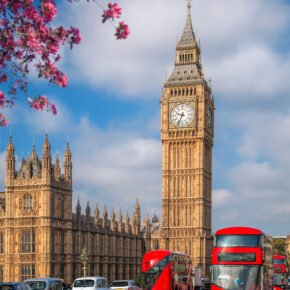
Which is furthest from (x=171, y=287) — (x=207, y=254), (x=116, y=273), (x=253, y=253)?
(x=207, y=254)

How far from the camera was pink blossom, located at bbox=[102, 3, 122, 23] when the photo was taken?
33.8ft

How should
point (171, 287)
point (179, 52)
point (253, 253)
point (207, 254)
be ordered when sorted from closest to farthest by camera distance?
point (253, 253) → point (171, 287) → point (207, 254) → point (179, 52)

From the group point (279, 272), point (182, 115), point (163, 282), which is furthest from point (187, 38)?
point (163, 282)

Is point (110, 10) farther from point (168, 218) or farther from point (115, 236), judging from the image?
point (168, 218)

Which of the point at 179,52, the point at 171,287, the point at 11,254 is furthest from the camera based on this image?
the point at 179,52

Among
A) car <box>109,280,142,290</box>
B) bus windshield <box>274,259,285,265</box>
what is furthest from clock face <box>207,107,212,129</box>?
car <box>109,280,142,290</box>

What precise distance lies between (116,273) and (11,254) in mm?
25691

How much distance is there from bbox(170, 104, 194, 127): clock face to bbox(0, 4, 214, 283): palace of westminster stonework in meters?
0.15

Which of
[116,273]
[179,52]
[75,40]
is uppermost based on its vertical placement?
[179,52]

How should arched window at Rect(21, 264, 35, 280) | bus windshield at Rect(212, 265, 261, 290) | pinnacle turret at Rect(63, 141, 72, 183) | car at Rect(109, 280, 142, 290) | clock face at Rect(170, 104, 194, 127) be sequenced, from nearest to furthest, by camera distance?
bus windshield at Rect(212, 265, 261, 290) → car at Rect(109, 280, 142, 290) → arched window at Rect(21, 264, 35, 280) → pinnacle turret at Rect(63, 141, 72, 183) → clock face at Rect(170, 104, 194, 127)

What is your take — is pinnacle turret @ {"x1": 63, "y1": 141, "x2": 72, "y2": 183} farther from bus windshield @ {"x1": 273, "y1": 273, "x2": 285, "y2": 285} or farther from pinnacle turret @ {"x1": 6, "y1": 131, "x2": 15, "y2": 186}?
bus windshield @ {"x1": 273, "y1": 273, "x2": 285, "y2": 285}

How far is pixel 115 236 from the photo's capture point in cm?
8556

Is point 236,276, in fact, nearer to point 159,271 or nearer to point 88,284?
point 88,284

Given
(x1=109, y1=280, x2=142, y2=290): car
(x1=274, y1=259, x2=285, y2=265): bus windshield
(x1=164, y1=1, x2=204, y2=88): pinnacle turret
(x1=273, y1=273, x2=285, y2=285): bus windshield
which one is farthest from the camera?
(x1=164, y1=1, x2=204, y2=88): pinnacle turret
